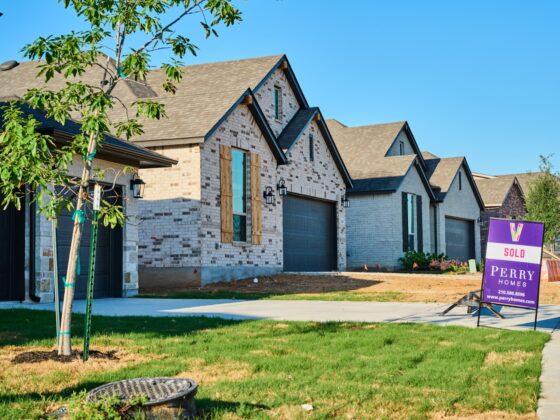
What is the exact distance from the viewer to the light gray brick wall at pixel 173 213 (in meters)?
19.6

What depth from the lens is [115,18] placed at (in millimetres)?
7844

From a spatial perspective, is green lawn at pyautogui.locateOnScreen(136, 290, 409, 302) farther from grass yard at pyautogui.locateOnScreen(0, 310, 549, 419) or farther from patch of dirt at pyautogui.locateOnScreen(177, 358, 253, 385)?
patch of dirt at pyautogui.locateOnScreen(177, 358, 253, 385)

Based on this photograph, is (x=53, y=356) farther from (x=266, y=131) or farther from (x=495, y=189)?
(x=495, y=189)

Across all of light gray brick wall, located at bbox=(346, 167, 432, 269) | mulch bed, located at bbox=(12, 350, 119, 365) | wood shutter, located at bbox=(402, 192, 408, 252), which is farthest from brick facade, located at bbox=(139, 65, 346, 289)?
mulch bed, located at bbox=(12, 350, 119, 365)

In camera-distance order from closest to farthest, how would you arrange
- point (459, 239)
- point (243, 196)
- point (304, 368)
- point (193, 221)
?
point (304, 368) < point (193, 221) < point (243, 196) < point (459, 239)

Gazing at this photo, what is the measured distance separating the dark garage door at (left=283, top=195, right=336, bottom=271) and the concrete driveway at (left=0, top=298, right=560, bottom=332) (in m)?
10.1

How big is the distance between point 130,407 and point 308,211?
73.7 ft

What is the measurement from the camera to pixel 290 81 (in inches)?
1032

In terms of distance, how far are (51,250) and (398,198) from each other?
19481mm

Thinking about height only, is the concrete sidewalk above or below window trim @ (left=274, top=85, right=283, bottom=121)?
below

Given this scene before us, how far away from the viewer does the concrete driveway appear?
35.7 ft

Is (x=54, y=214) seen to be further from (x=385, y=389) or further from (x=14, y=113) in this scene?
(x=385, y=389)

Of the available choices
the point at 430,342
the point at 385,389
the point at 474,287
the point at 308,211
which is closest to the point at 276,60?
the point at 308,211

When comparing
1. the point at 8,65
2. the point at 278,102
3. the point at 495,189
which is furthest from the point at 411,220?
the point at 8,65
